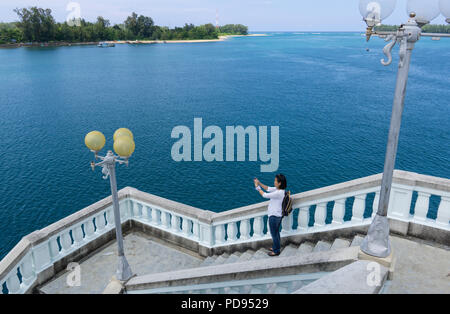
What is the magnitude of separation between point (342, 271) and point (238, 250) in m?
3.81

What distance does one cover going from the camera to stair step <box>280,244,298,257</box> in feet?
22.6

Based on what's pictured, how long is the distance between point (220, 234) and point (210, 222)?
0.41 meters

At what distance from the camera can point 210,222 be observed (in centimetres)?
823

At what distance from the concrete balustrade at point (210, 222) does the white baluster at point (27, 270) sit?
0.01 m

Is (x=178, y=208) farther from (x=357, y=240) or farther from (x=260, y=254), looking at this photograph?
(x=357, y=240)

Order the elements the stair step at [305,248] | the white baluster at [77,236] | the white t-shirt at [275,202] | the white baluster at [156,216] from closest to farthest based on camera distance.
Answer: the white t-shirt at [275,202], the stair step at [305,248], the white baluster at [77,236], the white baluster at [156,216]

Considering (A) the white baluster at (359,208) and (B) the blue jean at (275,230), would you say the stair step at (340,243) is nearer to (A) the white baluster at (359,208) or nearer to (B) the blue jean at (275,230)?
(A) the white baluster at (359,208)

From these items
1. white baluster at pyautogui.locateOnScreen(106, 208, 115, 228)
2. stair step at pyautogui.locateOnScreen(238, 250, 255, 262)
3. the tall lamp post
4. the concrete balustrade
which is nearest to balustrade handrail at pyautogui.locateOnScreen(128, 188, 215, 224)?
the concrete balustrade

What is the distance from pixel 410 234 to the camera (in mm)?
6359

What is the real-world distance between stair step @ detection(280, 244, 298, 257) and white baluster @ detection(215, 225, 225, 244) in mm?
1771

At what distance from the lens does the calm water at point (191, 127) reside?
21500 millimetres

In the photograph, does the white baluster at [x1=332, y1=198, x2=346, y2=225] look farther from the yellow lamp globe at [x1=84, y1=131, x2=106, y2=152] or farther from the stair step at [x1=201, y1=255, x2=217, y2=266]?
the yellow lamp globe at [x1=84, y1=131, x2=106, y2=152]

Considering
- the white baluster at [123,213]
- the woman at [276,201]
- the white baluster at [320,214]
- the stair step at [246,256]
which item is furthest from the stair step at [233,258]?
the white baluster at [123,213]

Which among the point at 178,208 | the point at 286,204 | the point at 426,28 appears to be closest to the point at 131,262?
the point at 178,208
